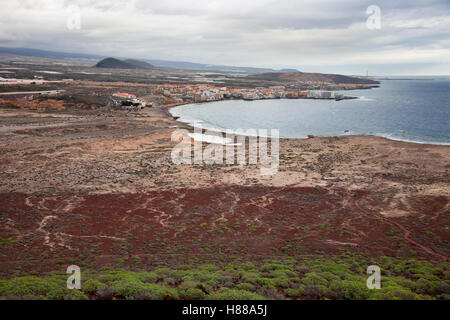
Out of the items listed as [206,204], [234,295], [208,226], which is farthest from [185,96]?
[234,295]

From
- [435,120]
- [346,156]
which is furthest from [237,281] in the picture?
[435,120]

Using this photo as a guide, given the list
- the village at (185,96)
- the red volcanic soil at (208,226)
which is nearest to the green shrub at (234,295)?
the red volcanic soil at (208,226)

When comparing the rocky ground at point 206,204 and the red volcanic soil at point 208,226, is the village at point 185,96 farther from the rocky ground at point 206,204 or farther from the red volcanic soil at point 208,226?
the red volcanic soil at point 208,226

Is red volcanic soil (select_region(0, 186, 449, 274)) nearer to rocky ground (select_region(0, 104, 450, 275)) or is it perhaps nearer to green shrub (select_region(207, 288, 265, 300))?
rocky ground (select_region(0, 104, 450, 275))

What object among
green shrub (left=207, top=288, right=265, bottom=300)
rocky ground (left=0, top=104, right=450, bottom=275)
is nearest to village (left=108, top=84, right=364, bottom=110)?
rocky ground (left=0, top=104, right=450, bottom=275)

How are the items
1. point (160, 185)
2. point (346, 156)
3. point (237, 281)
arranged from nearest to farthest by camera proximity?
point (237, 281) < point (160, 185) < point (346, 156)
